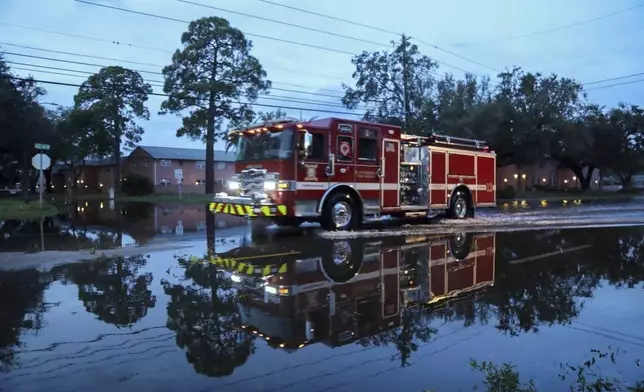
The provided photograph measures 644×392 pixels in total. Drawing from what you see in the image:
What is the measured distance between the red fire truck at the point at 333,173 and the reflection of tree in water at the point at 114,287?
445cm

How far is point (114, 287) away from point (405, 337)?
422 centimetres

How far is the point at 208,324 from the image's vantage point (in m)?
5.53

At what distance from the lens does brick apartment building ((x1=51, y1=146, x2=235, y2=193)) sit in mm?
61906

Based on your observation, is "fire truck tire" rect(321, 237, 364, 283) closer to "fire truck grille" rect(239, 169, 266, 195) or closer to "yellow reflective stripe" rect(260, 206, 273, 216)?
"yellow reflective stripe" rect(260, 206, 273, 216)

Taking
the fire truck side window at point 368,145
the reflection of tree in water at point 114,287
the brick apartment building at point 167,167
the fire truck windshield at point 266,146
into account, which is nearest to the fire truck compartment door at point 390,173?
the fire truck side window at point 368,145

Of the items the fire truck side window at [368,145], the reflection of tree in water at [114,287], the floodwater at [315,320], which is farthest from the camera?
the fire truck side window at [368,145]

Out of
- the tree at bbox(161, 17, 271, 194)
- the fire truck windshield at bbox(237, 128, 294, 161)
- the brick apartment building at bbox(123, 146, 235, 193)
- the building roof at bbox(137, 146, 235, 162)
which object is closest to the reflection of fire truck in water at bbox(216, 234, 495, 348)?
the fire truck windshield at bbox(237, 128, 294, 161)

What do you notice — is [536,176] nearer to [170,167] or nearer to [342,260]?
[170,167]

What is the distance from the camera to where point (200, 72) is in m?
41.8

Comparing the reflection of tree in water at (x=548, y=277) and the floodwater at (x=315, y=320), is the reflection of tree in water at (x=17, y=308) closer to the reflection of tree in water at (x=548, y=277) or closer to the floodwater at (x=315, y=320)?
the floodwater at (x=315, y=320)

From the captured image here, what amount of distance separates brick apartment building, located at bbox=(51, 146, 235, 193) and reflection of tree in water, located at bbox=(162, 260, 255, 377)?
167 ft

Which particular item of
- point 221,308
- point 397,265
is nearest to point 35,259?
point 221,308

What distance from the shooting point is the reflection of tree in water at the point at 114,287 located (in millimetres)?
5984

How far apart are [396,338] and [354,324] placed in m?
0.55
